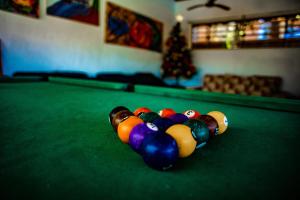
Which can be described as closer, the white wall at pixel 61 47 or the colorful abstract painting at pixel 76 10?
the white wall at pixel 61 47

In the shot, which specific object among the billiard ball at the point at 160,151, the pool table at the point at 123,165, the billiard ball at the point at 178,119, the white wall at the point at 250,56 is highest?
the white wall at the point at 250,56

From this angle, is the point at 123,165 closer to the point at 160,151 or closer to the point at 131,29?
the point at 160,151

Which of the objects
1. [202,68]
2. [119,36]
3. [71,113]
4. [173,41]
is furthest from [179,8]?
[71,113]

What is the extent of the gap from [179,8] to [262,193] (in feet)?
24.4

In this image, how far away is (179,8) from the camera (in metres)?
7.06

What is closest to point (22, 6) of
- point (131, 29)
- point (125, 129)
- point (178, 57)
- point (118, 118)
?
point (131, 29)

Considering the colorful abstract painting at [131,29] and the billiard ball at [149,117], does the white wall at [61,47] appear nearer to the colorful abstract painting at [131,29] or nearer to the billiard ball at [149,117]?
the colorful abstract painting at [131,29]

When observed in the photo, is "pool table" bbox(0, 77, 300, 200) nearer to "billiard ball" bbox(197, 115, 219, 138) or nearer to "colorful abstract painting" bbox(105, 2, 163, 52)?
"billiard ball" bbox(197, 115, 219, 138)

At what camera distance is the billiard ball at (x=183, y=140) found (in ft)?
2.12

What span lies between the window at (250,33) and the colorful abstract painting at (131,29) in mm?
1340

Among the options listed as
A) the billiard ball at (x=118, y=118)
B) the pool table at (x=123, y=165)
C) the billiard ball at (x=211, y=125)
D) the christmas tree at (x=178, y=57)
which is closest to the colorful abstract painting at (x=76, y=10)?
the christmas tree at (x=178, y=57)

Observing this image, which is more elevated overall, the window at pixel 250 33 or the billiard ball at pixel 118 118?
the window at pixel 250 33

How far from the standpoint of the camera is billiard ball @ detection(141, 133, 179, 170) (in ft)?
1.86

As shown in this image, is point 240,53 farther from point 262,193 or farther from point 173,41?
point 262,193
